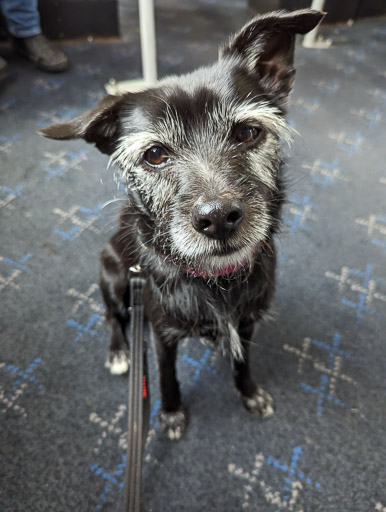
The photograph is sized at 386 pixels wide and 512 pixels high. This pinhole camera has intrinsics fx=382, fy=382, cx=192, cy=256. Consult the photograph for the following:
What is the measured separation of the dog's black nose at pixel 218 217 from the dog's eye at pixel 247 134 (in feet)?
0.95

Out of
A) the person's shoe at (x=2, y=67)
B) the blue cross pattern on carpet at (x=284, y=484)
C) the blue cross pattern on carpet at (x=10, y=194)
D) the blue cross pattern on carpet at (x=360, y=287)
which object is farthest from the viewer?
the person's shoe at (x=2, y=67)

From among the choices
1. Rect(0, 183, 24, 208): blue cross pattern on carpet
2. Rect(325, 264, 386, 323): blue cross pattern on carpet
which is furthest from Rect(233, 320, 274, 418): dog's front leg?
Rect(0, 183, 24, 208): blue cross pattern on carpet

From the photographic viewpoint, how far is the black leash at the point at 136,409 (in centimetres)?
109

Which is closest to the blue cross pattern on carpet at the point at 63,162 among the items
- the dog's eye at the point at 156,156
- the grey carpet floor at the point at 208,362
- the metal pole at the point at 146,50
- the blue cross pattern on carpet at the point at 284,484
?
the grey carpet floor at the point at 208,362

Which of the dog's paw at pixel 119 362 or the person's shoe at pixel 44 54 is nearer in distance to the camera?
the dog's paw at pixel 119 362

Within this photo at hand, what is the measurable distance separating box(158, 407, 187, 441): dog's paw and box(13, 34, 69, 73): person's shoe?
10.4 ft

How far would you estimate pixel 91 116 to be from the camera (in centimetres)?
108

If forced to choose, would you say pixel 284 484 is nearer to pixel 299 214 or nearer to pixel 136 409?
pixel 136 409

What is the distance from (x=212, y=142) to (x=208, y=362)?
101 centimetres

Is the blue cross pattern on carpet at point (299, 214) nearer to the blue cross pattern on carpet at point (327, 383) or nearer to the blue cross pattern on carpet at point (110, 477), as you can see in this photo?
the blue cross pattern on carpet at point (327, 383)

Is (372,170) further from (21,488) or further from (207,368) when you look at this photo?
(21,488)

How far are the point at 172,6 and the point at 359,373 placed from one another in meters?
4.68

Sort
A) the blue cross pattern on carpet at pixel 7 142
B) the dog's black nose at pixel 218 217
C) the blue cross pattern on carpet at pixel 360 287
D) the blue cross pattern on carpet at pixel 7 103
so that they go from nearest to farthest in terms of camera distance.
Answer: the dog's black nose at pixel 218 217
the blue cross pattern on carpet at pixel 360 287
the blue cross pattern on carpet at pixel 7 142
the blue cross pattern on carpet at pixel 7 103

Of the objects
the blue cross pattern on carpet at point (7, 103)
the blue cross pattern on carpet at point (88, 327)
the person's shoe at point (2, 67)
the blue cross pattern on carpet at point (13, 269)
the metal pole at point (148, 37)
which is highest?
the metal pole at point (148, 37)
